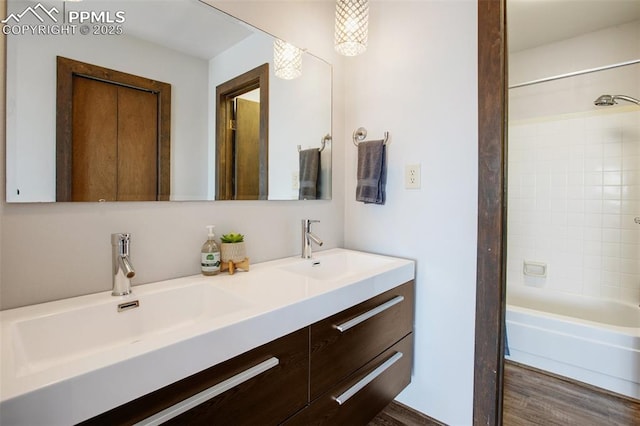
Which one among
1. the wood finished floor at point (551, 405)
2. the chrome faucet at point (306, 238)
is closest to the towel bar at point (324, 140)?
the chrome faucet at point (306, 238)

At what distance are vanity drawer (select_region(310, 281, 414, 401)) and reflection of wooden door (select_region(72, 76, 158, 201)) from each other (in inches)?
30.0

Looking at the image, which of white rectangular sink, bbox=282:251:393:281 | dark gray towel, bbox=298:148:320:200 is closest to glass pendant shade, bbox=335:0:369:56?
dark gray towel, bbox=298:148:320:200

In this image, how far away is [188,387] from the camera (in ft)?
2.06

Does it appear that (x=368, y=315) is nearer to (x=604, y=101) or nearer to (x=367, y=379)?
(x=367, y=379)

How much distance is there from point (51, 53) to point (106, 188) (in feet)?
1.31

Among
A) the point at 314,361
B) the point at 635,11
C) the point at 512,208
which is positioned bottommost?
the point at 314,361

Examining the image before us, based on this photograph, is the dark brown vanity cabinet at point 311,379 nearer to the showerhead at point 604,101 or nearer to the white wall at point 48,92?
the white wall at point 48,92

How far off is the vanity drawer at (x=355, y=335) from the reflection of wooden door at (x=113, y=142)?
0.76m

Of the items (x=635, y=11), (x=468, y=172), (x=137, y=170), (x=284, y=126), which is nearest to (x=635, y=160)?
(x=635, y=11)

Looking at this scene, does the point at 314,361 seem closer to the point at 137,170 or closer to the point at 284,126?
the point at 137,170

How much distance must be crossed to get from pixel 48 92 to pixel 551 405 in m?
2.31

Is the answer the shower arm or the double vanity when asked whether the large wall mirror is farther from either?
the shower arm

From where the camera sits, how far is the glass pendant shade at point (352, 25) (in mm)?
1432

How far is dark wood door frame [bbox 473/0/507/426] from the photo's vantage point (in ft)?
3.99
